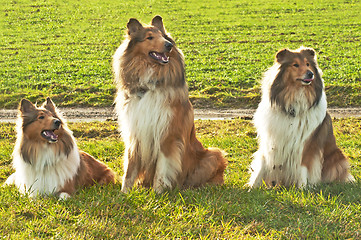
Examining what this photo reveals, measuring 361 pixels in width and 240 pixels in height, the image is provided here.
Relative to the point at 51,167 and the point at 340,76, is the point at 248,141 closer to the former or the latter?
the point at 51,167

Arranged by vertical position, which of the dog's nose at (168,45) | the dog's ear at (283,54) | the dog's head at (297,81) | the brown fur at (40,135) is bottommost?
the brown fur at (40,135)

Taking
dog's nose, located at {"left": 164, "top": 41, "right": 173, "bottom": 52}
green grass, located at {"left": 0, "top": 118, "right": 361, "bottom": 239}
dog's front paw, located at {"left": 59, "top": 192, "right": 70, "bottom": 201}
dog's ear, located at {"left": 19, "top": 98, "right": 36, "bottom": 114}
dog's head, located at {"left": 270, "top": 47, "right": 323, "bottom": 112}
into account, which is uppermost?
dog's nose, located at {"left": 164, "top": 41, "right": 173, "bottom": 52}

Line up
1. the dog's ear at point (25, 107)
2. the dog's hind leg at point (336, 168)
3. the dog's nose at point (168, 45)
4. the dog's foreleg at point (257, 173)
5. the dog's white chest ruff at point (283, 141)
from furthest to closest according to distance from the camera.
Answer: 1. the dog's foreleg at point (257, 173)
2. the dog's hind leg at point (336, 168)
3. the dog's white chest ruff at point (283, 141)
4. the dog's ear at point (25, 107)
5. the dog's nose at point (168, 45)

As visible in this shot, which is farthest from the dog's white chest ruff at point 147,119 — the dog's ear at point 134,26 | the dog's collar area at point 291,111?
the dog's collar area at point 291,111

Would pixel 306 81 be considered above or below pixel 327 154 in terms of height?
above

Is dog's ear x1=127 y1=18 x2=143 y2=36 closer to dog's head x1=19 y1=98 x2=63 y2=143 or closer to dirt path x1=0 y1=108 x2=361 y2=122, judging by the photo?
dog's head x1=19 y1=98 x2=63 y2=143

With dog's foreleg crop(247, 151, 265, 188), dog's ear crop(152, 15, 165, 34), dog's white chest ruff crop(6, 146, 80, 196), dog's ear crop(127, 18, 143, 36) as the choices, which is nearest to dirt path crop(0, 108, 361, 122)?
dog's foreleg crop(247, 151, 265, 188)

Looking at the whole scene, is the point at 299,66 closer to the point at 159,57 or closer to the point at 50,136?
the point at 159,57

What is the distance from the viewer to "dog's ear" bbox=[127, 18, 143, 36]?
19.8 ft

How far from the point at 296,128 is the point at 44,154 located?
11.5 ft

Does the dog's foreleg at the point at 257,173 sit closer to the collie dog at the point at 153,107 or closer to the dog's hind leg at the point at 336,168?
the dog's hind leg at the point at 336,168

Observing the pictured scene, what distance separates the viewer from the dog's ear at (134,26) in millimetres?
6039

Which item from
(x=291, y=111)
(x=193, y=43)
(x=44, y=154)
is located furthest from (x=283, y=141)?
(x=193, y=43)

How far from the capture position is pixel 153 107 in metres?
6.05
